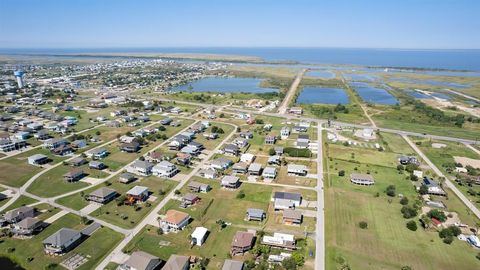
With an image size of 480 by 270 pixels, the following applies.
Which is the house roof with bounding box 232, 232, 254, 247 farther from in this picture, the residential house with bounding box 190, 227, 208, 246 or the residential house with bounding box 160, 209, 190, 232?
the residential house with bounding box 160, 209, 190, 232

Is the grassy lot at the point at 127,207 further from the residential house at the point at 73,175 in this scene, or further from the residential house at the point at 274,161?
the residential house at the point at 274,161

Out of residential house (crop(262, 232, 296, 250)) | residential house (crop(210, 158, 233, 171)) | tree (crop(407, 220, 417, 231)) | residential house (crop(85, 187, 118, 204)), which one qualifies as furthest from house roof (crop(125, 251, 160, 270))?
tree (crop(407, 220, 417, 231))

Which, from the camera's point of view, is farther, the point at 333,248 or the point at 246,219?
the point at 246,219

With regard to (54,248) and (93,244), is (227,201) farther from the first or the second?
(54,248)

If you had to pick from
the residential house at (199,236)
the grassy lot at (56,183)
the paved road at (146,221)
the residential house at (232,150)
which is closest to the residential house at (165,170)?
the paved road at (146,221)

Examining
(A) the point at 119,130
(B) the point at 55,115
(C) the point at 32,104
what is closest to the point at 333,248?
(A) the point at 119,130

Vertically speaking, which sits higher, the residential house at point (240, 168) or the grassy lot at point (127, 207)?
the residential house at point (240, 168)

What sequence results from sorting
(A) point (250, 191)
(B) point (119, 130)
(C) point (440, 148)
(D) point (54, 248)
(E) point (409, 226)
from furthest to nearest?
(B) point (119, 130) < (C) point (440, 148) < (A) point (250, 191) < (E) point (409, 226) < (D) point (54, 248)

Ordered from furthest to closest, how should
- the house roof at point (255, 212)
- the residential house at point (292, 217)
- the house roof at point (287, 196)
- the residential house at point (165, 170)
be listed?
the residential house at point (165, 170) → the house roof at point (287, 196) → the house roof at point (255, 212) → the residential house at point (292, 217)
